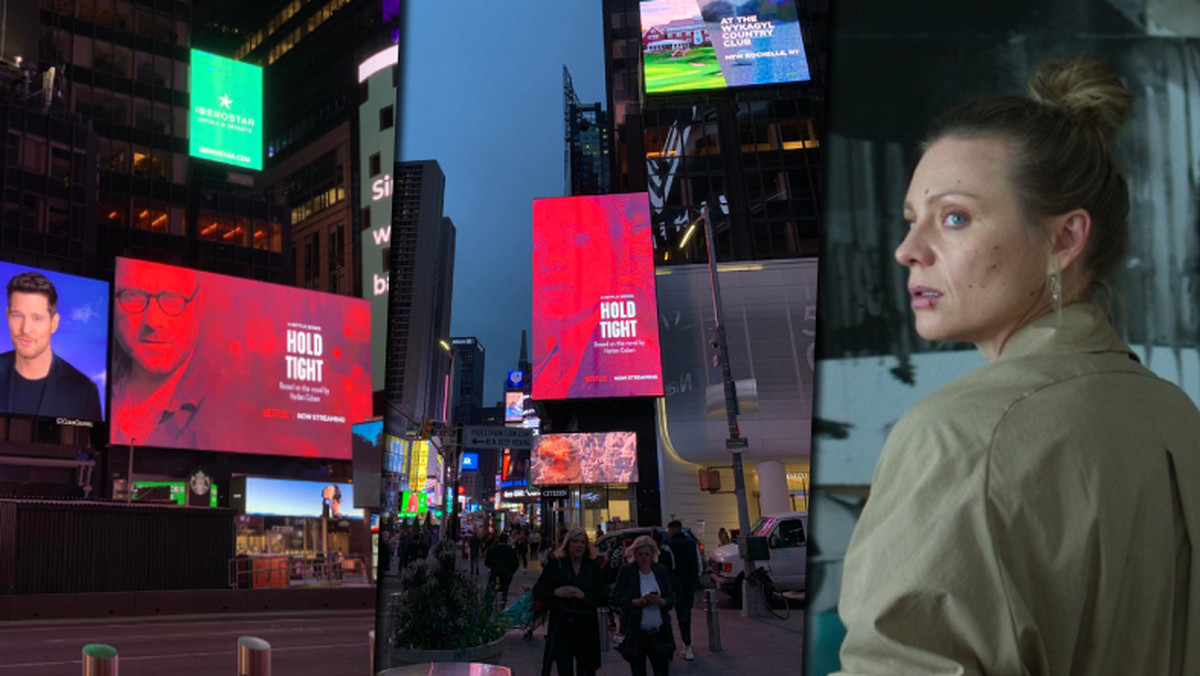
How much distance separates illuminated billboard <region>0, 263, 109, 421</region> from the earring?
114 feet

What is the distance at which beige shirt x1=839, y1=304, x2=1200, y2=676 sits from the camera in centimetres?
83

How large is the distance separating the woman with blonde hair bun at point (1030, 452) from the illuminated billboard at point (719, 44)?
3369 centimetres

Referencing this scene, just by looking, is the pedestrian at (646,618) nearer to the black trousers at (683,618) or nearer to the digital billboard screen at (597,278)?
the black trousers at (683,618)

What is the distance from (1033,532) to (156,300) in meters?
34.5

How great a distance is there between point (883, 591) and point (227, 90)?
4519 cm

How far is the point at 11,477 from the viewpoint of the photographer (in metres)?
31.8

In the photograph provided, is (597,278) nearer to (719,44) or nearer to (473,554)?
(473,554)

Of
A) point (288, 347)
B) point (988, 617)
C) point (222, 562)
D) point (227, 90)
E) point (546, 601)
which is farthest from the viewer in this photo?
point (227, 90)

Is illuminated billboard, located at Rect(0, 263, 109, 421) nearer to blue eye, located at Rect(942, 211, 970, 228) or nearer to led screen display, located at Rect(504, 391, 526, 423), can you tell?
led screen display, located at Rect(504, 391, 526, 423)

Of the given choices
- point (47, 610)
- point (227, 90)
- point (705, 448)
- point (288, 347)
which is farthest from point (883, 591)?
point (227, 90)

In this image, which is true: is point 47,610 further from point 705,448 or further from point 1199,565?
point 1199,565

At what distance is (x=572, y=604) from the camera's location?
5203mm

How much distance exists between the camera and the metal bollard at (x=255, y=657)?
12.1 feet

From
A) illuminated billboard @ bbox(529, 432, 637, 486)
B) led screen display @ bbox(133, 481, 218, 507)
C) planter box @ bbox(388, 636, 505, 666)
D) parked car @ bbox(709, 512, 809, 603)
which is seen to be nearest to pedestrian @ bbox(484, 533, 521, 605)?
illuminated billboard @ bbox(529, 432, 637, 486)
